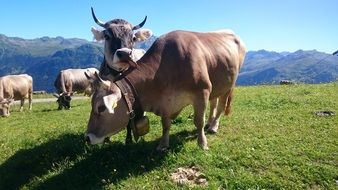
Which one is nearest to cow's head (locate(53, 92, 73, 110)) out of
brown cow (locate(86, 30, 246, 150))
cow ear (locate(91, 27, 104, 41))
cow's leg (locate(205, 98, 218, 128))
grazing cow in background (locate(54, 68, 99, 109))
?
grazing cow in background (locate(54, 68, 99, 109))

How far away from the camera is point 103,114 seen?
930cm

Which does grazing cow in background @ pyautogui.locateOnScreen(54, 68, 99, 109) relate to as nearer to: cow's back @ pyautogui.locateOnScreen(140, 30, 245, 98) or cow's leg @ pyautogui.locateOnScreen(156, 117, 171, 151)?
cow's back @ pyautogui.locateOnScreen(140, 30, 245, 98)

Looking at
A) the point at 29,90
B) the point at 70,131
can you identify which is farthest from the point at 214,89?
the point at 29,90

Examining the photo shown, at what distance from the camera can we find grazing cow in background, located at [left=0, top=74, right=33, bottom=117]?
3526 centimetres

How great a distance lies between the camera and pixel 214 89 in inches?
466

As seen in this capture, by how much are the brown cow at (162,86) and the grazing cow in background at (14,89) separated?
24574 mm

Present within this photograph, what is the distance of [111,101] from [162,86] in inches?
65.6

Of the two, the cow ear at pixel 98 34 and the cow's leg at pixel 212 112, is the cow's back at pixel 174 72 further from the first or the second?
the cow ear at pixel 98 34

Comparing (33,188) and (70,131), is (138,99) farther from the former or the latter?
(70,131)

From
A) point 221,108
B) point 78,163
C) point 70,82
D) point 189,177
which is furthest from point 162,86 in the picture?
point 70,82

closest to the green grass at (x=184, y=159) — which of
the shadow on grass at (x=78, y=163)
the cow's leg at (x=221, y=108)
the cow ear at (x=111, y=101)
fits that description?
the shadow on grass at (x=78, y=163)

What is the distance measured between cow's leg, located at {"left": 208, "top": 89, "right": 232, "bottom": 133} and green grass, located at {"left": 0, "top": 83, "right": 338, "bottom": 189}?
11.7 inches

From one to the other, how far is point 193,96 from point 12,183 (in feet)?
17.1

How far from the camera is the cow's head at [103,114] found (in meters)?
9.25
